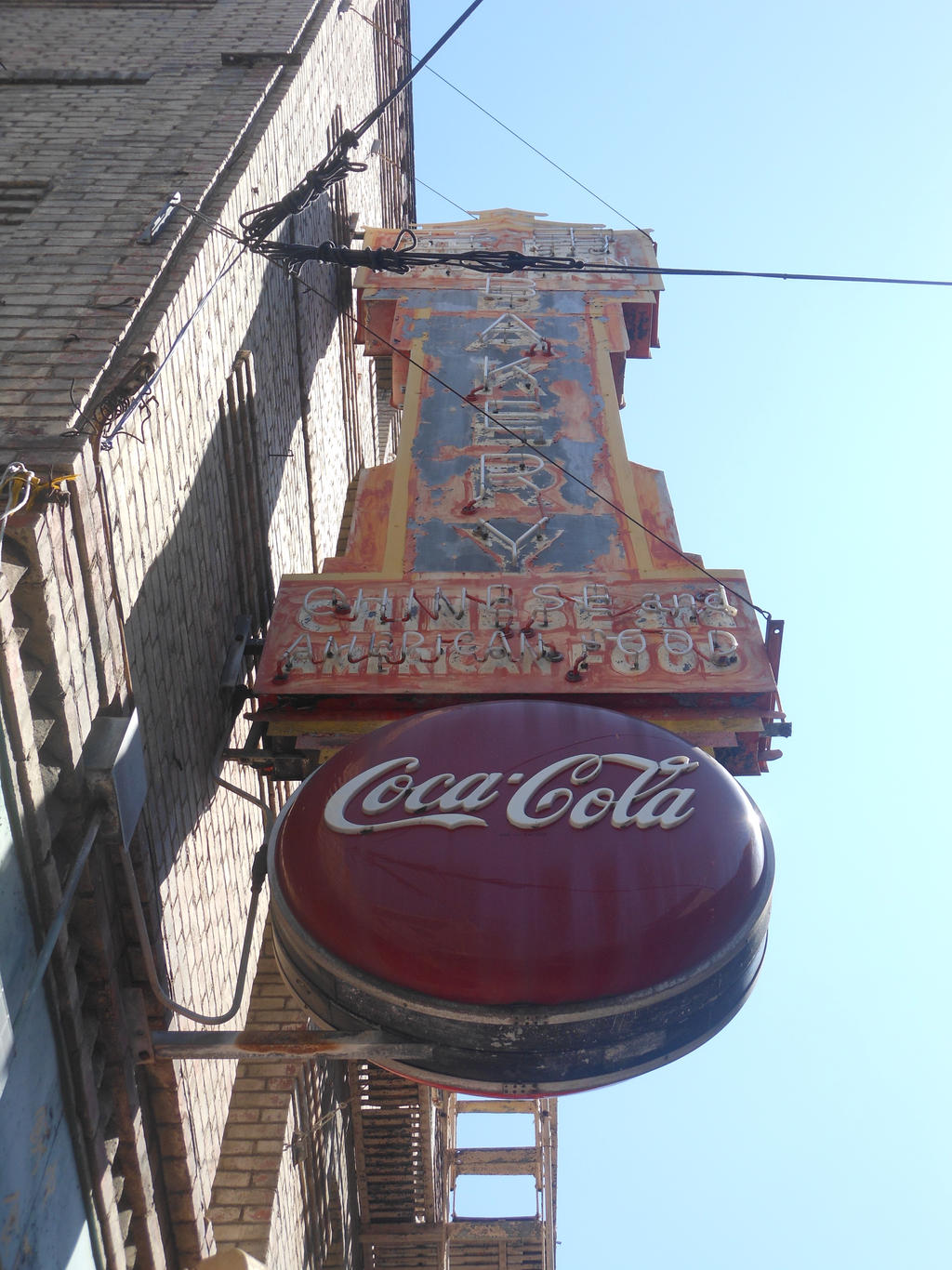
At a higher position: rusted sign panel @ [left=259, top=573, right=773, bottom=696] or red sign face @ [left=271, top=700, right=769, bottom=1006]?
rusted sign panel @ [left=259, top=573, right=773, bottom=696]

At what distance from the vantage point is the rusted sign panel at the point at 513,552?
737 centimetres

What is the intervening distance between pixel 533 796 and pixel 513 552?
3.25m

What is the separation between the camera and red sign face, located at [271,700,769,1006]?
4906mm

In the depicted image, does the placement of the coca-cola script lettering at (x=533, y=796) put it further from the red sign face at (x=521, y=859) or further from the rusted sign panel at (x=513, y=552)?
the rusted sign panel at (x=513, y=552)

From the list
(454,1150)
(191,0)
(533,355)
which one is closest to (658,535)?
(533,355)

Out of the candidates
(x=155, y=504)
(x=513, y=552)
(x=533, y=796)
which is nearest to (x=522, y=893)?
(x=533, y=796)

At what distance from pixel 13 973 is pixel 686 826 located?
2.95m

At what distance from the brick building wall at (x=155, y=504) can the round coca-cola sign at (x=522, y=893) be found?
1167 mm

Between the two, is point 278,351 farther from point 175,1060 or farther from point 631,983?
point 631,983

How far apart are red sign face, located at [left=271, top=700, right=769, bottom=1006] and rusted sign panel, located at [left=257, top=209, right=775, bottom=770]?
4.76 feet

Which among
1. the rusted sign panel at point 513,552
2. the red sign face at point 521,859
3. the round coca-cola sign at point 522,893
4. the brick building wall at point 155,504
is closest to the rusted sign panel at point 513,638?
the rusted sign panel at point 513,552

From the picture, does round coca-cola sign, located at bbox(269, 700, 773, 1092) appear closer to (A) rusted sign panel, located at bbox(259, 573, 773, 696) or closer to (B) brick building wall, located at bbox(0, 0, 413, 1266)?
(B) brick building wall, located at bbox(0, 0, 413, 1266)

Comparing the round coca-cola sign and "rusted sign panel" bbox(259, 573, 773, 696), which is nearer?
the round coca-cola sign

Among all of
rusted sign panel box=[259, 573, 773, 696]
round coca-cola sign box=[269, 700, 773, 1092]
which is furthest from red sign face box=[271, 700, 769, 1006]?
rusted sign panel box=[259, 573, 773, 696]
